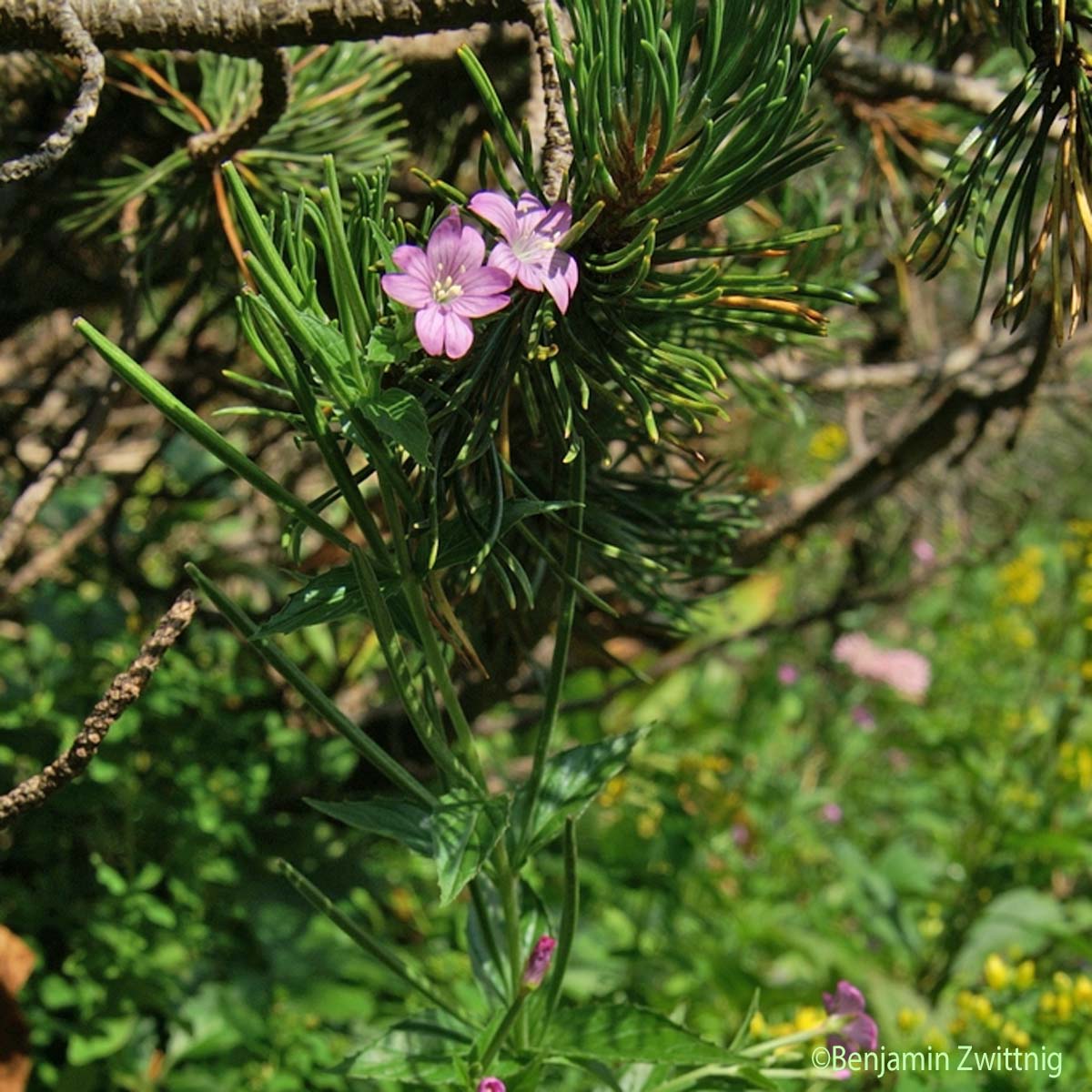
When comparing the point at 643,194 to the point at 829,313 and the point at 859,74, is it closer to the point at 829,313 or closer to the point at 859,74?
the point at 859,74

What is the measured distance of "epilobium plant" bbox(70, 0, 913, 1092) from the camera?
1.84 feet

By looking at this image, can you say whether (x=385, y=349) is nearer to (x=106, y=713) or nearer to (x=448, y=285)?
(x=448, y=285)

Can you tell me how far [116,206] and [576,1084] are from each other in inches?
43.3

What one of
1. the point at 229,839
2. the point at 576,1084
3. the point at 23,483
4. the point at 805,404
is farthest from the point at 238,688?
the point at 805,404

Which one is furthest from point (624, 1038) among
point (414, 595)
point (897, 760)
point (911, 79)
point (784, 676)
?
point (897, 760)

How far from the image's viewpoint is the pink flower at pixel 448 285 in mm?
542

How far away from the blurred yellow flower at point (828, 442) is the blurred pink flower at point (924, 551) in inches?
10.7

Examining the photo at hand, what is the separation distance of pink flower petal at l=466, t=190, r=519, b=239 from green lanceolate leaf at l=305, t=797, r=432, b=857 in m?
0.31

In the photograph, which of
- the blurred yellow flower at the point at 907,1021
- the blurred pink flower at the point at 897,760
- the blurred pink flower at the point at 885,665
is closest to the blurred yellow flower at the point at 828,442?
the blurred pink flower at the point at 885,665

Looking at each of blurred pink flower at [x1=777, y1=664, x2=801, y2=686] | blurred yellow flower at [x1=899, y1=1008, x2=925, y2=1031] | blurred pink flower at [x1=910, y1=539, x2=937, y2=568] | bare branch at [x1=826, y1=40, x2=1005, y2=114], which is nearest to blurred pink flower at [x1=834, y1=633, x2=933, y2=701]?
blurred pink flower at [x1=777, y1=664, x2=801, y2=686]

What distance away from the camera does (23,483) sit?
4.63 ft

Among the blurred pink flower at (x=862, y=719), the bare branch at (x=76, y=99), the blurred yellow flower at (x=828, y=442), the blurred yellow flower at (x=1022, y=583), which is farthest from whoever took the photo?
the blurred pink flower at (x=862, y=719)

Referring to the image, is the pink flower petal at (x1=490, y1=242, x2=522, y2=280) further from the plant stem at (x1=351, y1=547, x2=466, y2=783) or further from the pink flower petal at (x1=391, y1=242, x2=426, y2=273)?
the plant stem at (x1=351, y1=547, x2=466, y2=783)

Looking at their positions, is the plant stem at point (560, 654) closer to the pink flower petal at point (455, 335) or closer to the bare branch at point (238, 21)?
the pink flower petal at point (455, 335)
